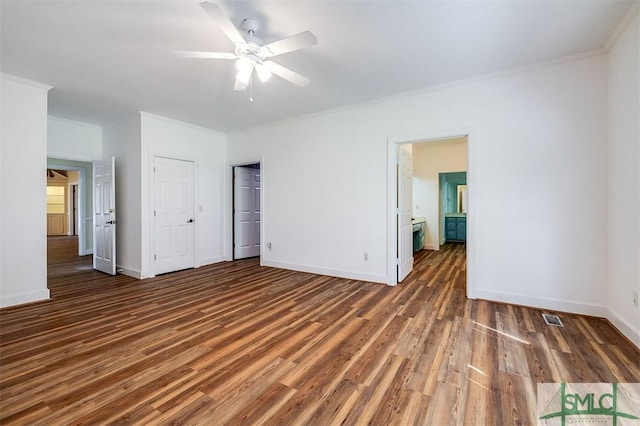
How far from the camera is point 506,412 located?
1.53m

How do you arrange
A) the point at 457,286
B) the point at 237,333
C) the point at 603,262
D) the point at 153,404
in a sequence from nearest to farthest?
the point at 153,404, the point at 237,333, the point at 603,262, the point at 457,286

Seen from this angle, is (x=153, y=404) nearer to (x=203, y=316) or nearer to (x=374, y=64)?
(x=203, y=316)

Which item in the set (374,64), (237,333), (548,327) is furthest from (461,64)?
(237,333)

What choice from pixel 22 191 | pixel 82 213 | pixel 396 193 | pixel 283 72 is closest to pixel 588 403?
pixel 396 193

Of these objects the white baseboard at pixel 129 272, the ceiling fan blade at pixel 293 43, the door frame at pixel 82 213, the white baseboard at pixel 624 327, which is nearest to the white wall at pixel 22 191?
the white baseboard at pixel 129 272

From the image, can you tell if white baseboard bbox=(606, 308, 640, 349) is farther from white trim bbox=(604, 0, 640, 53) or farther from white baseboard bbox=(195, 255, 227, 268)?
white baseboard bbox=(195, 255, 227, 268)

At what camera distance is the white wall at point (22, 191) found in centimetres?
320

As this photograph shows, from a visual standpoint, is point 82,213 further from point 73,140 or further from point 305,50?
point 305,50

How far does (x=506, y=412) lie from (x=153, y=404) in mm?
2032

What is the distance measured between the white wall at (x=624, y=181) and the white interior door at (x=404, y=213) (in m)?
2.15

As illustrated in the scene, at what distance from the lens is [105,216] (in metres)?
4.88

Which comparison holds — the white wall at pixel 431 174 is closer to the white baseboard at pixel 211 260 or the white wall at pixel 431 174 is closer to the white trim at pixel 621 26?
the white trim at pixel 621 26

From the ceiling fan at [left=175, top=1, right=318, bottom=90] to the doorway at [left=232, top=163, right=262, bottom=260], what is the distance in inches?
134

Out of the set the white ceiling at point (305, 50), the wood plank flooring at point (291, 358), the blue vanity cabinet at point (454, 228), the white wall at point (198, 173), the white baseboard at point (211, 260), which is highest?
the white ceiling at point (305, 50)
